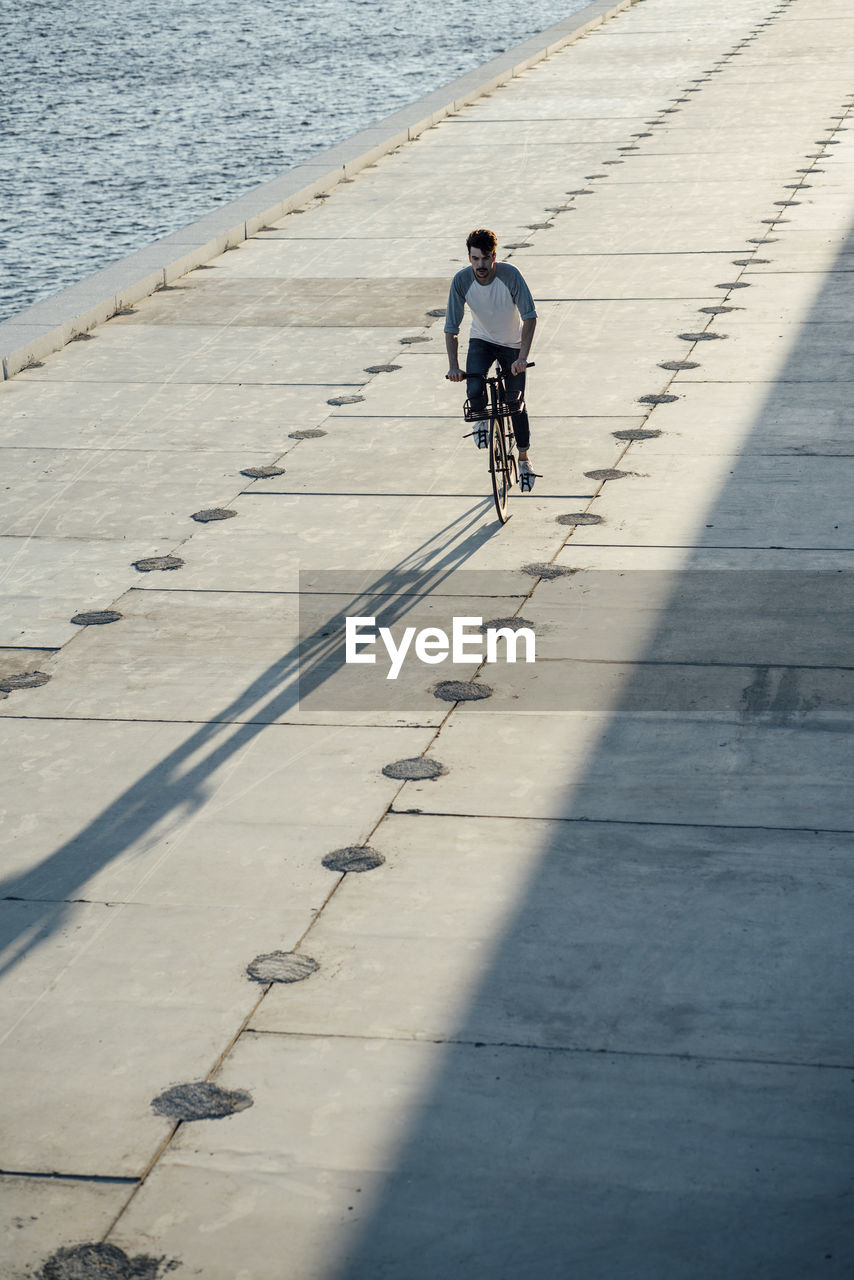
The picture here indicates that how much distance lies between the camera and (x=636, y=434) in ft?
36.9

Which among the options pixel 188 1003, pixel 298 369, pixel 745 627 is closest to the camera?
pixel 188 1003

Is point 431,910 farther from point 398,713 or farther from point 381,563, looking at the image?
point 381,563

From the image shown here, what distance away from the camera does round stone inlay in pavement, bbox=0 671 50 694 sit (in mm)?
8180

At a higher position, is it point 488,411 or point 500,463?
point 488,411

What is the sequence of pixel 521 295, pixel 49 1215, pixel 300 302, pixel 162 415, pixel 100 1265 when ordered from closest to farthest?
pixel 100 1265 < pixel 49 1215 < pixel 521 295 < pixel 162 415 < pixel 300 302

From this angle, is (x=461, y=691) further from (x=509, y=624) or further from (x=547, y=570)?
(x=547, y=570)

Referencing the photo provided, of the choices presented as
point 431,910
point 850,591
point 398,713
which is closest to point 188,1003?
point 431,910

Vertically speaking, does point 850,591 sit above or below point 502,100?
below

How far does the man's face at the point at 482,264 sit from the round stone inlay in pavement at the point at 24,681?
3365mm

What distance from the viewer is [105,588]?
30.8 ft

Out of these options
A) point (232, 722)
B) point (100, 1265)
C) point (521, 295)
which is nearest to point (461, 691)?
point (232, 722)

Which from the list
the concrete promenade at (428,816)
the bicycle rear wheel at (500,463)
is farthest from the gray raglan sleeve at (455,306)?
the concrete promenade at (428,816)

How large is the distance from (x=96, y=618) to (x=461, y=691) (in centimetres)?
229

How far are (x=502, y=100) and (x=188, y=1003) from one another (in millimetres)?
22782
